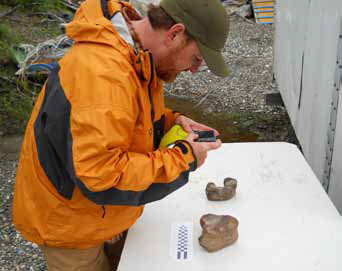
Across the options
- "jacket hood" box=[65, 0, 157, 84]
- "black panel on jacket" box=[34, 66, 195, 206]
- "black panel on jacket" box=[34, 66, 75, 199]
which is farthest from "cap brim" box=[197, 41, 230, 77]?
"black panel on jacket" box=[34, 66, 75, 199]

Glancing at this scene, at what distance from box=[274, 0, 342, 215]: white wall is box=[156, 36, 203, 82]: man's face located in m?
0.84

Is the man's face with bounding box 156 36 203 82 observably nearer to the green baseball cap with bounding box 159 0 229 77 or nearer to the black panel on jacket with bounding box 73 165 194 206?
the green baseball cap with bounding box 159 0 229 77

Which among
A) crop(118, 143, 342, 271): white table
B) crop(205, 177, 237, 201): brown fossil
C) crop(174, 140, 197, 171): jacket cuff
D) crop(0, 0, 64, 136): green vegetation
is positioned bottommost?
crop(0, 0, 64, 136): green vegetation

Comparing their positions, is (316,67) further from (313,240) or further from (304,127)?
(313,240)

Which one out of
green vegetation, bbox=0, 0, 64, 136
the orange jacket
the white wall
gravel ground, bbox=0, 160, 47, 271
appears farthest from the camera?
green vegetation, bbox=0, 0, 64, 136

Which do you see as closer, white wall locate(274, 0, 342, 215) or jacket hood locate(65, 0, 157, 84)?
jacket hood locate(65, 0, 157, 84)

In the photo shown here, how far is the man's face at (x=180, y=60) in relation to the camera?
1385 millimetres

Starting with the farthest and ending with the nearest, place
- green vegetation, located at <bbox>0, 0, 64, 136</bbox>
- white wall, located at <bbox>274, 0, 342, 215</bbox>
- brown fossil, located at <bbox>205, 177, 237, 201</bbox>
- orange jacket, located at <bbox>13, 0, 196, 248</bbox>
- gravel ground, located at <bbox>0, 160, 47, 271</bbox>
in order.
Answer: green vegetation, located at <bbox>0, 0, 64, 136</bbox> < gravel ground, located at <bbox>0, 160, 47, 271</bbox> < white wall, located at <bbox>274, 0, 342, 215</bbox> < brown fossil, located at <bbox>205, 177, 237, 201</bbox> < orange jacket, located at <bbox>13, 0, 196, 248</bbox>

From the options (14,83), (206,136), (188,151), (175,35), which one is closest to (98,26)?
(175,35)

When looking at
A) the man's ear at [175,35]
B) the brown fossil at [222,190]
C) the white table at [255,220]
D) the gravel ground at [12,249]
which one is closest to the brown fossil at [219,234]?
the white table at [255,220]

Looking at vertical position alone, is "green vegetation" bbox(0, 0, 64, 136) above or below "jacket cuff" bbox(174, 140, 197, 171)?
below

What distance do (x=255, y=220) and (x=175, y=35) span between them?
2.42 feet

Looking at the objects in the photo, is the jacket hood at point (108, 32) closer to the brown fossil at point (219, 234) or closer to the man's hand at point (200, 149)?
the man's hand at point (200, 149)

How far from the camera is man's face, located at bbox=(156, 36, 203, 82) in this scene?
4.54ft
